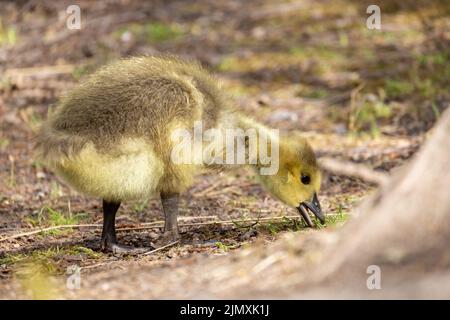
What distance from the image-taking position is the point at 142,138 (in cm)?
398

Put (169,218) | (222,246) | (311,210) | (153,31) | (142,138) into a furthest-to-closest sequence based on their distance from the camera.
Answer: (153,31) → (311,210) → (169,218) → (222,246) → (142,138)

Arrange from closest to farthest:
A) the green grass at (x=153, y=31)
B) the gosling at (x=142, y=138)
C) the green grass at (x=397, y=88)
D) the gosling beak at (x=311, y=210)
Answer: the gosling at (x=142, y=138) < the gosling beak at (x=311, y=210) < the green grass at (x=397, y=88) < the green grass at (x=153, y=31)

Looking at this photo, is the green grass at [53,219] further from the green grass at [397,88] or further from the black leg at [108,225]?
the green grass at [397,88]

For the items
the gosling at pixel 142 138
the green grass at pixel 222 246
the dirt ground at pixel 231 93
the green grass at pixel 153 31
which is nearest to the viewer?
the gosling at pixel 142 138

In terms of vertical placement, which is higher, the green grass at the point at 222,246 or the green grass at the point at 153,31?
the green grass at the point at 153,31

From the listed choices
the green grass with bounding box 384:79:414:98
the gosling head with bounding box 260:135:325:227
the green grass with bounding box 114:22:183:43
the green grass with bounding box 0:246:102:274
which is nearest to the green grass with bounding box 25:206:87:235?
the green grass with bounding box 0:246:102:274

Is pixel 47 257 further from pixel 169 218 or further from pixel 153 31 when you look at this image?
pixel 153 31

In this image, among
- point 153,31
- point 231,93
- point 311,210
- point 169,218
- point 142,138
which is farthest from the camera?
point 153,31

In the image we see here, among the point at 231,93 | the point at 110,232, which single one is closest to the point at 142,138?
the point at 110,232

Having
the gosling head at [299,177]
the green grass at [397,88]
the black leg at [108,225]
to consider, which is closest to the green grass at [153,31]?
the green grass at [397,88]

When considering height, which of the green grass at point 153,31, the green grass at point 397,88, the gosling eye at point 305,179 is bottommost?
the gosling eye at point 305,179

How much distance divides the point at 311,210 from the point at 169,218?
813 millimetres

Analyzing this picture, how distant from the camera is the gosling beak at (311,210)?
4.52 m

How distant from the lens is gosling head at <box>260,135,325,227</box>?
4523 millimetres
